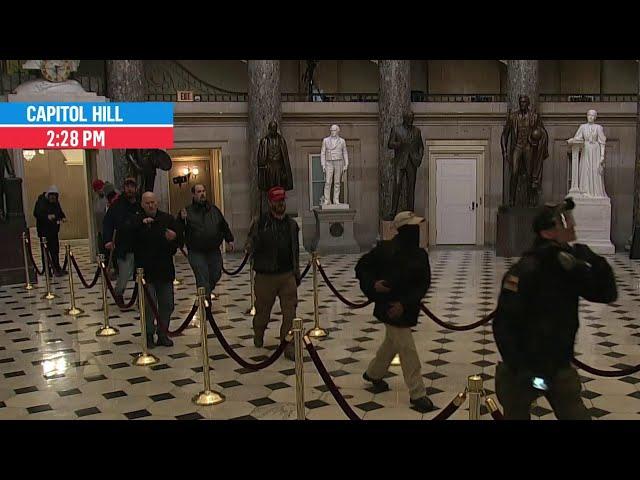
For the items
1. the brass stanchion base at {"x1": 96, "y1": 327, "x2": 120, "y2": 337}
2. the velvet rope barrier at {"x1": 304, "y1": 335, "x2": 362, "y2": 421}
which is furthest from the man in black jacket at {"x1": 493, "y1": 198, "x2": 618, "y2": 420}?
the brass stanchion base at {"x1": 96, "y1": 327, "x2": 120, "y2": 337}

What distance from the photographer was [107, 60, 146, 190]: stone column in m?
14.7

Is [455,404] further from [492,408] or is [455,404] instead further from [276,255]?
[276,255]

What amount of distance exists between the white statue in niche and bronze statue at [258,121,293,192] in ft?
21.2

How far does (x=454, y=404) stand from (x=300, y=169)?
43.0 feet

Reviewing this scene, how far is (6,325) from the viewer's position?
8602mm

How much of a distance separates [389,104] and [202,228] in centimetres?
919

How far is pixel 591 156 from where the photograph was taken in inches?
554

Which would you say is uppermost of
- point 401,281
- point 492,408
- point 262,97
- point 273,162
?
point 262,97

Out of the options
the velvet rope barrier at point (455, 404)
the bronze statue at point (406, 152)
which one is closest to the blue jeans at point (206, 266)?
the velvet rope barrier at point (455, 404)

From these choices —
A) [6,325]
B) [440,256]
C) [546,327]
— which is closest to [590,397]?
[546,327]

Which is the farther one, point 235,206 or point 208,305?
point 235,206

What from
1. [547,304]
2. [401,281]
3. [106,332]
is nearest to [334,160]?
[106,332]
